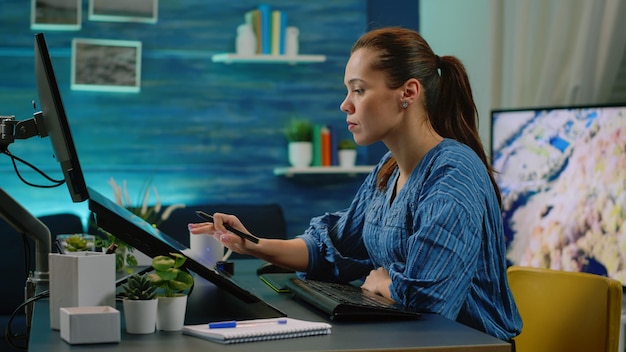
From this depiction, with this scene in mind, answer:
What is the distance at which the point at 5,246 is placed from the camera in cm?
412

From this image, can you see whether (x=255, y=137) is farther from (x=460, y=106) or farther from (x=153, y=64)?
(x=460, y=106)

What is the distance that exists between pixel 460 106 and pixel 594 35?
1.79 m

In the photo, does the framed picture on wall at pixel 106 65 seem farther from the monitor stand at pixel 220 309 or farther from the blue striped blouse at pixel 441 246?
the monitor stand at pixel 220 309

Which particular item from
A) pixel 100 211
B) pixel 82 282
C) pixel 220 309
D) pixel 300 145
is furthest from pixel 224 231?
pixel 300 145

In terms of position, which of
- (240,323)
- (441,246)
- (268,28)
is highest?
(268,28)

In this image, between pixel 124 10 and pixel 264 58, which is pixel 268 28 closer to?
pixel 264 58

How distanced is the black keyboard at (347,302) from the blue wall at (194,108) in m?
2.74

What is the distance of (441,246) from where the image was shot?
1792mm

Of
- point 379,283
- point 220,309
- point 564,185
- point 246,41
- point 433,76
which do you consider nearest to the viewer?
point 220,309

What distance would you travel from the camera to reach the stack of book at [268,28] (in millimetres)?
4559

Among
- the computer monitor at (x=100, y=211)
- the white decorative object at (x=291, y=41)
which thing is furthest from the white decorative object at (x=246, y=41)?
the computer monitor at (x=100, y=211)

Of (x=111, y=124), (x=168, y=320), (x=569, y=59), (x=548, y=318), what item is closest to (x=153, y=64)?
(x=111, y=124)

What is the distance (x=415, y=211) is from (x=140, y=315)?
0.77 meters

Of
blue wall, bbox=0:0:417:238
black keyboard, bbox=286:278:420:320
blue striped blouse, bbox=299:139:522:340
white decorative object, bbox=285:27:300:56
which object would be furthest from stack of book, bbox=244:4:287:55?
black keyboard, bbox=286:278:420:320
